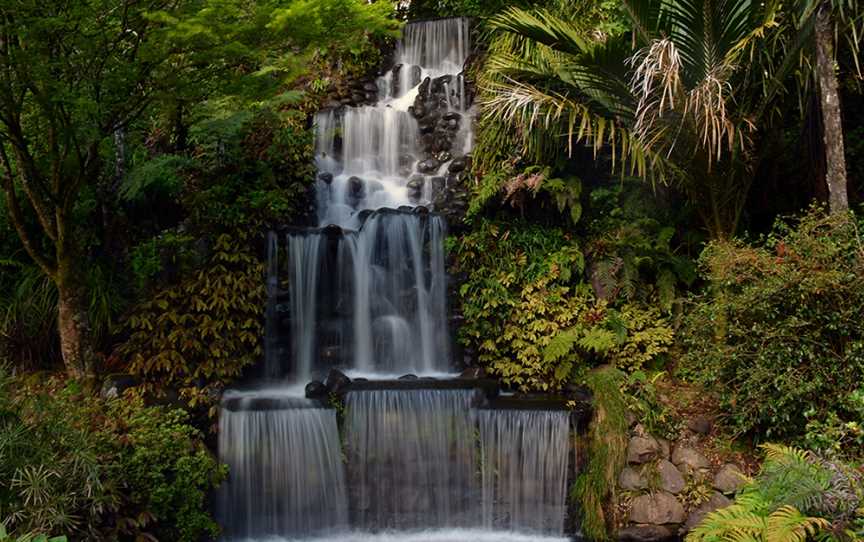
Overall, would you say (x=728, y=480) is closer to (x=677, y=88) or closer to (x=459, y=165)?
(x=677, y=88)

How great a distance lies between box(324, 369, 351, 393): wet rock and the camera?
26.6ft

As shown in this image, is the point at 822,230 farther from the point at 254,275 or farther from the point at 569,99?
the point at 254,275

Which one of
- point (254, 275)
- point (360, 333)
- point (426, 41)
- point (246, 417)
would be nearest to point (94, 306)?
point (254, 275)

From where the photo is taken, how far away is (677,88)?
7.49m

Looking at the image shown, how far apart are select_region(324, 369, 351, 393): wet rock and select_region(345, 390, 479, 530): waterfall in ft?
0.61

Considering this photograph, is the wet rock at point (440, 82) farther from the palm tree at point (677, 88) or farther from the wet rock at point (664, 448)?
the wet rock at point (664, 448)

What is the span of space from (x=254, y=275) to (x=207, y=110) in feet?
7.56

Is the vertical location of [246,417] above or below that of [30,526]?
above

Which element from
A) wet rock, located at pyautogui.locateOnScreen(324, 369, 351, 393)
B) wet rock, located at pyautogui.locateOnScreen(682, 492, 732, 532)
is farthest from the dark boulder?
wet rock, located at pyautogui.locateOnScreen(682, 492, 732, 532)

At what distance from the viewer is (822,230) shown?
7.09m

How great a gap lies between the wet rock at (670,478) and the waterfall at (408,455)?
204 cm

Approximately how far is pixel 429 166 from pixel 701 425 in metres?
6.12

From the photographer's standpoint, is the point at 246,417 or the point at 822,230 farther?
the point at 246,417

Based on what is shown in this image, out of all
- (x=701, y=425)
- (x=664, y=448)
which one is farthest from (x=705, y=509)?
(x=701, y=425)
